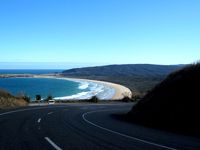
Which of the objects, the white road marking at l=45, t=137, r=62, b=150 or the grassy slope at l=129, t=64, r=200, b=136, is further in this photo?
the grassy slope at l=129, t=64, r=200, b=136

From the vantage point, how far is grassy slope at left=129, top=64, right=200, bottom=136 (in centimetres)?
2011

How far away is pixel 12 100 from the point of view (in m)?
46.9

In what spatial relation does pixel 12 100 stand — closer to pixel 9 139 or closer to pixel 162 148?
pixel 9 139

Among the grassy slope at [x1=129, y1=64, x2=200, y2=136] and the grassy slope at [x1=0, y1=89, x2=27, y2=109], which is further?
the grassy slope at [x1=0, y1=89, x2=27, y2=109]

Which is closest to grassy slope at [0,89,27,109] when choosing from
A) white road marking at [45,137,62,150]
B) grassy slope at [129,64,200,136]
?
grassy slope at [129,64,200,136]

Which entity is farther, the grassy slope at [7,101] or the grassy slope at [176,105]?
the grassy slope at [7,101]

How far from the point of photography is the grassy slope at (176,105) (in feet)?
66.0

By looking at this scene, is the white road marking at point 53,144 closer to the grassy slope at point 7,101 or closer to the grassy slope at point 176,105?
the grassy slope at point 176,105

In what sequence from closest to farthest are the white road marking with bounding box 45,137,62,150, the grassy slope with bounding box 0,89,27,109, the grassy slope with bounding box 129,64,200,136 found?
the white road marking with bounding box 45,137,62,150 → the grassy slope with bounding box 129,64,200,136 → the grassy slope with bounding box 0,89,27,109

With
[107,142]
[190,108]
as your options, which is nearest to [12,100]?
[190,108]

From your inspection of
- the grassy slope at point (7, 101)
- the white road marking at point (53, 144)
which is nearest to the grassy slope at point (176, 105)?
the white road marking at point (53, 144)

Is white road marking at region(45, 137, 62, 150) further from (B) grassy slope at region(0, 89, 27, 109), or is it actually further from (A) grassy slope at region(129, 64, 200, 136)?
(B) grassy slope at region(0, 89, 27, 109)

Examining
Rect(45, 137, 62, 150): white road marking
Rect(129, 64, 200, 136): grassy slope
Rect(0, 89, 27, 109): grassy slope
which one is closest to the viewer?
Rect(45, 137, 62, 150): white road marking

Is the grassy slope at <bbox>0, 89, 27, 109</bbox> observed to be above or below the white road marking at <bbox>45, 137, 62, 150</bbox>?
below
